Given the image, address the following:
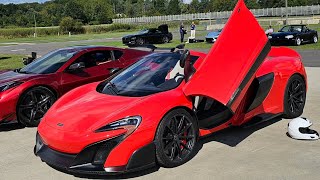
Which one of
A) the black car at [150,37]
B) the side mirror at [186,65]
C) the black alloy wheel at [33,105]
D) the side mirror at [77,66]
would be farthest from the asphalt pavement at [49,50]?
the side mirror at [186,65]

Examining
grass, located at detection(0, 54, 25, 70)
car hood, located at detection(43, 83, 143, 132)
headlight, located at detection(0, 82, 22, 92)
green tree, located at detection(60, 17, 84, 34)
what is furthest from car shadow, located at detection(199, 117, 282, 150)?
green tree, located at detection(60, 17, 84, 34)

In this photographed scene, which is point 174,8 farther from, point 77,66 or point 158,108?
point 158,108

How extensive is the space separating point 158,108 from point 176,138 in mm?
440

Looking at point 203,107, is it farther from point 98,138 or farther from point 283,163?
point 98,138

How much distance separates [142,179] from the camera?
4.28 metres

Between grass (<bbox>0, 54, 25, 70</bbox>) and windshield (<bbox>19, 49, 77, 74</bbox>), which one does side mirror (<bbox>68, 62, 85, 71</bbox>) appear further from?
grass (<bbox>0, 54, 25, 70</bbox>)

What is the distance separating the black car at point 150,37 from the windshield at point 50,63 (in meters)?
21.5

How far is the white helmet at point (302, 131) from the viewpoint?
540cm

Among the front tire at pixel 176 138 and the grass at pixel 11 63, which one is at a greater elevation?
the grass at pixel 11 63

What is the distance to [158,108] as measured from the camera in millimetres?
4406

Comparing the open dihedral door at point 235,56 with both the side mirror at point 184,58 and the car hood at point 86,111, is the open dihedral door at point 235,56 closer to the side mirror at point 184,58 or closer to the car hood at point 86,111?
the side mirror at point 184,58

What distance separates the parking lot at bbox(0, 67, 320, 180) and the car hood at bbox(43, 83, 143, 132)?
58 cm

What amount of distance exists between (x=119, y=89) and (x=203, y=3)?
525 ft

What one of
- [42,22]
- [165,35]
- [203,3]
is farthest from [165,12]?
[165,35]
